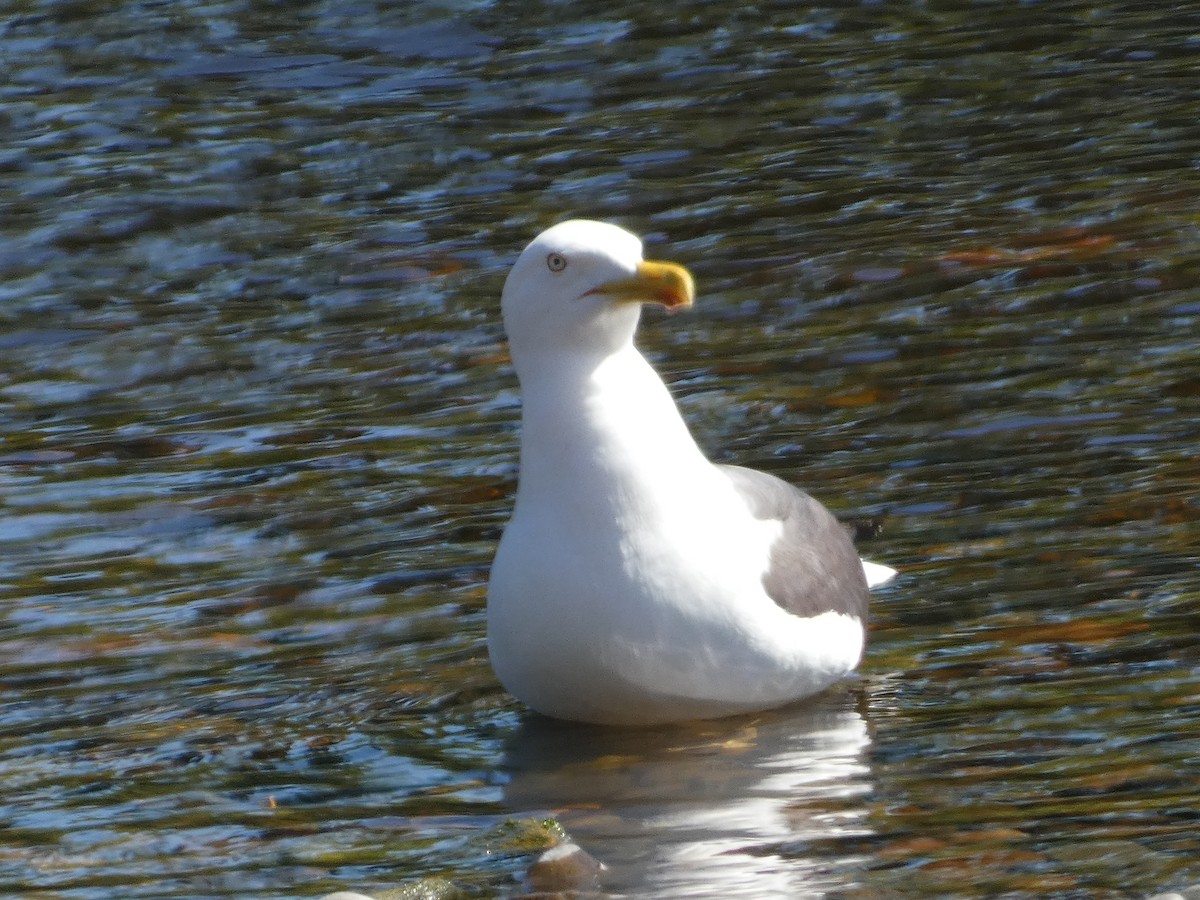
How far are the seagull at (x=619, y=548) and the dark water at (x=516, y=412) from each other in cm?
24

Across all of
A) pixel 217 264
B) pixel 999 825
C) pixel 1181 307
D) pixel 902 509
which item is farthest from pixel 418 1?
pixel 999 825

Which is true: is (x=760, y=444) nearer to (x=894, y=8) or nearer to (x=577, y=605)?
(x=577, y=605)

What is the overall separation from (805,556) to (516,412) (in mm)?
3346

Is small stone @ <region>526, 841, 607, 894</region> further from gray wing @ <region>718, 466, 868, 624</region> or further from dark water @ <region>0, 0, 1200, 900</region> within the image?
gray wing @ <region>718, 466, 868, 624</region>

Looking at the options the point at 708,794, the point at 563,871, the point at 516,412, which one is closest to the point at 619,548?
the point at 708,794

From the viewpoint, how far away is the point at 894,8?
55.4ft

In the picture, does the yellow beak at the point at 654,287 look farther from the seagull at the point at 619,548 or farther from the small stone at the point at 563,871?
the small stone at the point at 563,871

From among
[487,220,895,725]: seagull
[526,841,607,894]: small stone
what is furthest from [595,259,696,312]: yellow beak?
[526,841,607,894]: small stone

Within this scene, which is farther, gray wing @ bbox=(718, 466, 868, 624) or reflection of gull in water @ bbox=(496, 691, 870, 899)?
gray wing @ bbox=(718, 466, 868, 624)

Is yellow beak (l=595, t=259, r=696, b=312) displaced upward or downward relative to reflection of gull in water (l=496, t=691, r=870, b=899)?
upward

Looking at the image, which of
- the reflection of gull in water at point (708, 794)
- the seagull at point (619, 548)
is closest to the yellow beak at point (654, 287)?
the seagull at point (619, 548)

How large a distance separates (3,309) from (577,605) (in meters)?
7.22

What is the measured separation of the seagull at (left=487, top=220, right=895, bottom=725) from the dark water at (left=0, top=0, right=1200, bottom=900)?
0.79ft

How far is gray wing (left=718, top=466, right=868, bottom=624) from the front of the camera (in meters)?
6.55
